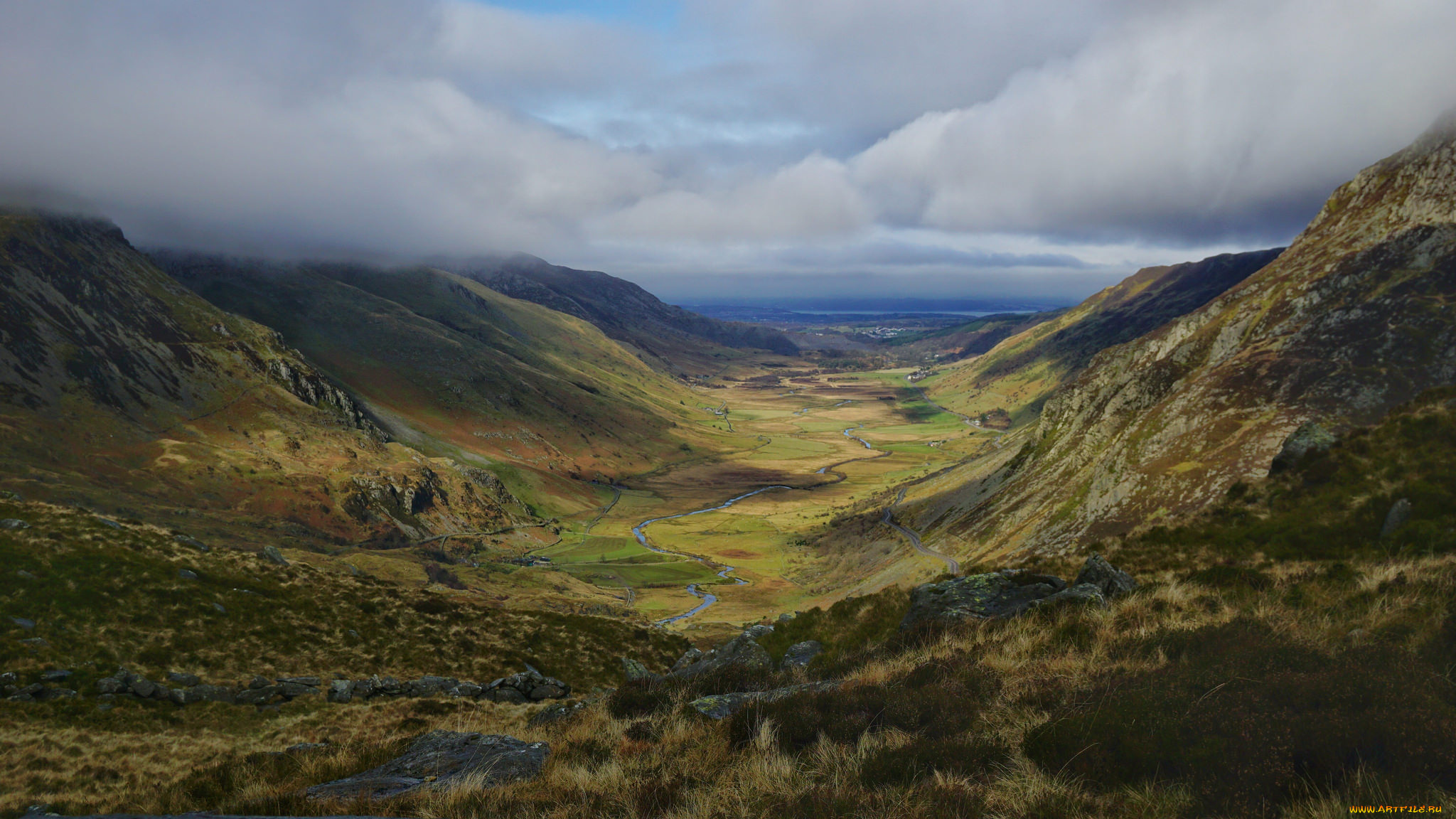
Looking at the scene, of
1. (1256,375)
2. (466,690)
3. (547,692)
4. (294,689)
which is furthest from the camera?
(1256,375)

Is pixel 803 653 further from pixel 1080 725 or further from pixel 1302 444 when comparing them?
pixel 1302 444

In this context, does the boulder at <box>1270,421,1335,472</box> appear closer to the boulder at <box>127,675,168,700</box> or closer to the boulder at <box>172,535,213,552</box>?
the boulder at <box>127,675,168,700</box>

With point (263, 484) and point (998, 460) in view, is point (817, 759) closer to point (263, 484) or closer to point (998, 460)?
point (998, 460)

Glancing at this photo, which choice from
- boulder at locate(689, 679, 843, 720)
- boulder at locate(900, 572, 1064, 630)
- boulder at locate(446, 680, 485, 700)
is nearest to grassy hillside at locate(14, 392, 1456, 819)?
boulder at locate(689, 679, 843, 720)

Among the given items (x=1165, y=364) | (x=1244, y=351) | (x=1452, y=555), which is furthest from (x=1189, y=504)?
(x=1452, y=555)

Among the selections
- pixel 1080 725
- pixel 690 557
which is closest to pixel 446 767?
pixel 1080 725
